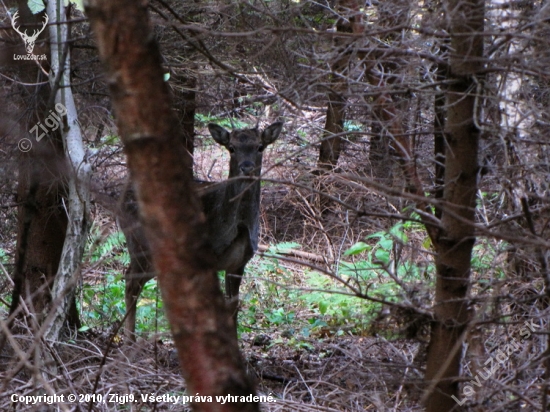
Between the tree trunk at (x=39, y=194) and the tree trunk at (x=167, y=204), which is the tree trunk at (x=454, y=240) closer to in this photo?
the tree trunk at (x=167, y=204)

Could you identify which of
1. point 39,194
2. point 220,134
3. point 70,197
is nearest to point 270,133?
point 220,134

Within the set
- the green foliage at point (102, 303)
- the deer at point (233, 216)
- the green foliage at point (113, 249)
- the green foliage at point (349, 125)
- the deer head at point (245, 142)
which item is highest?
the green foliage at point (349, 125)

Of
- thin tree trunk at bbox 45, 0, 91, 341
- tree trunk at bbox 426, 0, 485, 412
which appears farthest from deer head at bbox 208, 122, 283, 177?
tree trunk at bbox 426, 0, 485, 412

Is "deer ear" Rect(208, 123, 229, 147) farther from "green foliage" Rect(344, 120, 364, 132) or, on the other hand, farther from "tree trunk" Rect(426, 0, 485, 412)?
"tree trunk" Rect(426, 0, 485, 412)

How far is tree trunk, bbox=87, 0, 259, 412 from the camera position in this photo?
5.82ft

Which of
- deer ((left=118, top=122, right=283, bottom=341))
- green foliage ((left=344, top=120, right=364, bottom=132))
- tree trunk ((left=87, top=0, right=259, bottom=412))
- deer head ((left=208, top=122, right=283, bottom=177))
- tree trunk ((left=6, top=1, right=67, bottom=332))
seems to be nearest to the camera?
tree trunk ((left=87, top=0, right=259, bottom=412))

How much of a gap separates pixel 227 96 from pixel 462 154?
27.3ft

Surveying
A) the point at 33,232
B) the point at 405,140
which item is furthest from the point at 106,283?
the point at 405,140

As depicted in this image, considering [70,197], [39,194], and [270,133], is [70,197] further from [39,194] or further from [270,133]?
[270,133]

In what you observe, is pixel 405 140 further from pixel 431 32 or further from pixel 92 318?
pixel 92 318

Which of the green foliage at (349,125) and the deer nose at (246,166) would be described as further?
the green foliage at (349,125)

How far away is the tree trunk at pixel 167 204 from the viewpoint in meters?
1.77

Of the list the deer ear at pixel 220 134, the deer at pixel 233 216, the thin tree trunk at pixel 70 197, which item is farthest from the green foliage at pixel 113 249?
the thin tree trunk at pixel 70 197

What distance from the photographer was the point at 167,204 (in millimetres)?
1812
